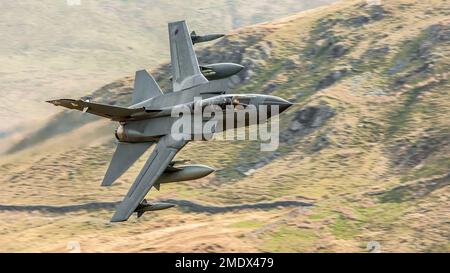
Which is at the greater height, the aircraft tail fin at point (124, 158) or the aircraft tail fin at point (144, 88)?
the aircraft tail fin at point (144, 88)

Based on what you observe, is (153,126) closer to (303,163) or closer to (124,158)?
(124,158)

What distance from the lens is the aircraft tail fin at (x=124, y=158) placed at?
62438 mm

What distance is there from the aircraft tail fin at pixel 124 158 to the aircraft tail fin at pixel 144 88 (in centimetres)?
448

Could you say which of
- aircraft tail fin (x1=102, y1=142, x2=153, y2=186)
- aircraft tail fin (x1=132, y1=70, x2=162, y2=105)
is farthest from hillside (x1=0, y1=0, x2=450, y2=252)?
aircraft tail fin (x1=102, y1=142, x2=153, y2=186)

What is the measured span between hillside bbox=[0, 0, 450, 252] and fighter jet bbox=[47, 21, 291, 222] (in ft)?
109

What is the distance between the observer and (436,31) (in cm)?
15562

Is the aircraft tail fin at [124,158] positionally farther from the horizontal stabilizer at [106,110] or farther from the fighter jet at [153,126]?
the horizontal stabilizer at [106,110]

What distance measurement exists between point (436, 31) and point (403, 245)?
63295 millimetres

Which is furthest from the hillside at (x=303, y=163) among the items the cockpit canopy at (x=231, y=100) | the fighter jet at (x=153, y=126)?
the cockpit canopy at (x=231, y=100)

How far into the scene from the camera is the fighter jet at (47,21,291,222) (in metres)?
59.8

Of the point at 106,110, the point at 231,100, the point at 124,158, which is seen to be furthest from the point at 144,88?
the point at 231,100
